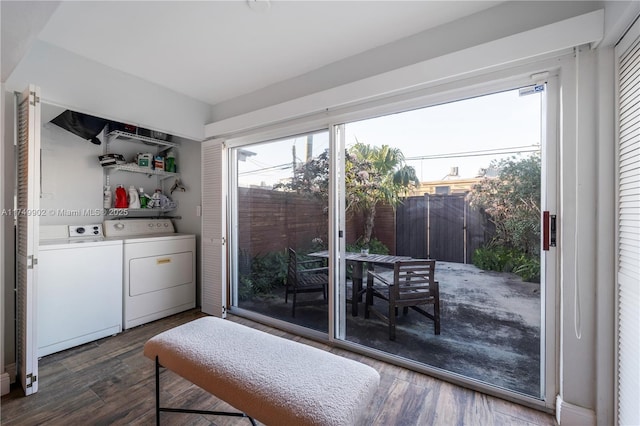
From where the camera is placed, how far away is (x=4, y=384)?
5.66 feet

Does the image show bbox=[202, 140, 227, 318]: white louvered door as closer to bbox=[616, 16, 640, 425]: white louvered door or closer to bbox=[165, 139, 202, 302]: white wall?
bbox=[165, 139, 202, 302]: white wall

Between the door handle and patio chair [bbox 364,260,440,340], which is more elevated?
the door handle

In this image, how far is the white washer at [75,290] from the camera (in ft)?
7.06

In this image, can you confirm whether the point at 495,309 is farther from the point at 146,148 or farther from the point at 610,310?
the point at 146,148

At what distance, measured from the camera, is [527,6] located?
156 cm

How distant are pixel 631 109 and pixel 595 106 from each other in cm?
21

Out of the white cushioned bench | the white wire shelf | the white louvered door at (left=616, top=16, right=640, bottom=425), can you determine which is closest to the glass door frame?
the white louvered door at (left=616, top=16, right=640, bottom=425)

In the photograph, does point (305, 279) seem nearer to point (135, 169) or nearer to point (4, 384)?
point (4, 384)

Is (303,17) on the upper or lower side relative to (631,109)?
upper

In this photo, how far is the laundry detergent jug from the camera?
307 centimetres

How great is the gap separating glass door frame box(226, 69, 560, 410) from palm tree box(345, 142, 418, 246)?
0.11m

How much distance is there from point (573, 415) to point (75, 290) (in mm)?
3607

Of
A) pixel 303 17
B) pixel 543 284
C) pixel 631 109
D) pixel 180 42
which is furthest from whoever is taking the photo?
pixel 180 42

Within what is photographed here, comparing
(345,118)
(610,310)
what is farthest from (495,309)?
(345,118)
